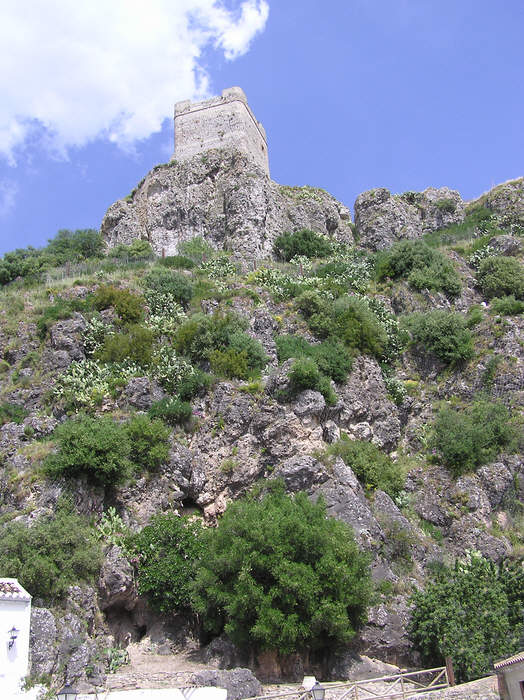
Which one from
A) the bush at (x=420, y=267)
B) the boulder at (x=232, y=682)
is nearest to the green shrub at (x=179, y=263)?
the bush at (x=420, y=267)

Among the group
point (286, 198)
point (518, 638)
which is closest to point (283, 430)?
point (518, 638)

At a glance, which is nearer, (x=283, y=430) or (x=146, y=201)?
(x=283, y=430)

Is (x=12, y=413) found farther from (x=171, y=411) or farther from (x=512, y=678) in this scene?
(x=512, y=678)

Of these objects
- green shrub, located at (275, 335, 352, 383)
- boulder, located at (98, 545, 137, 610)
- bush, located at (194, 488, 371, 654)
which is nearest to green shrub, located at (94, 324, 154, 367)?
green shrub, located at (275, 335, 352, 383)

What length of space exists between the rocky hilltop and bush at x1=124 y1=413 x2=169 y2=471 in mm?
275

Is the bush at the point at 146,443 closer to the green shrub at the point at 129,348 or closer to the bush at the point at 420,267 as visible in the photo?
the green shrub at the point at 129,348

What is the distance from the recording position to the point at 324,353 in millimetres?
28281

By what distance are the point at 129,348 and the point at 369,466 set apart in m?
11.5

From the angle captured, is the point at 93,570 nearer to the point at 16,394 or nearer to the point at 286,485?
the point at 286,485

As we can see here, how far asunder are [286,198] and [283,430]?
87.7ft

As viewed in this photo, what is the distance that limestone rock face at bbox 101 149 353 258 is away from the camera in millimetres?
42594

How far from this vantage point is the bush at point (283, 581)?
17.4m

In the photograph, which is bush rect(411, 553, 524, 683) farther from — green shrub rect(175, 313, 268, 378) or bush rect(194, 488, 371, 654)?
green shrub rect(175, 313, 268, 378)

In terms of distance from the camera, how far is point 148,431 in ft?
78.5
